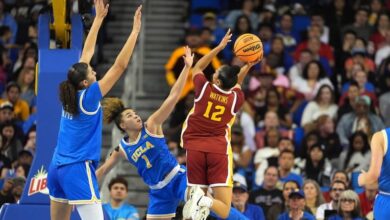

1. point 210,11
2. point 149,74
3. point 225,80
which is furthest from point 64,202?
point 210,11

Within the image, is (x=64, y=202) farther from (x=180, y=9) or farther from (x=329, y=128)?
(x=180, y=9)

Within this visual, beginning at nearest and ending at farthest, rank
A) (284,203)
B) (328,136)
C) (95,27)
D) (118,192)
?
1. (95,27)
2. (118,192)
3. (284,203)
4. (328,136)

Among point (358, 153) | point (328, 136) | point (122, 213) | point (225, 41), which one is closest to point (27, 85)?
point (122, 213)

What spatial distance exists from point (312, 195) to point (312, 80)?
149 inches

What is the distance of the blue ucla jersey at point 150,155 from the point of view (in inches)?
458

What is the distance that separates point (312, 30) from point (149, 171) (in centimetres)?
786

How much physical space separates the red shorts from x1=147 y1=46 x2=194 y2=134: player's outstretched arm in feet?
1.77

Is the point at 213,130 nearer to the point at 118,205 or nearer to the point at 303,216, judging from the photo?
the point at 303,216

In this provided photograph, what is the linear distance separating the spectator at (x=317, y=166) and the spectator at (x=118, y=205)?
310 cm

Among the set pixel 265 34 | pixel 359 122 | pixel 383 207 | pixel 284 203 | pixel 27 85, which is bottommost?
pixel 284 203

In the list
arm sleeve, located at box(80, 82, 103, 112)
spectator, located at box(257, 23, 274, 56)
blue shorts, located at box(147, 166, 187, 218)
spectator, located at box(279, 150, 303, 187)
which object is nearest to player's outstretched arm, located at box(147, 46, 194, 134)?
blue shorts, located at box(147, 166, 187, 218)

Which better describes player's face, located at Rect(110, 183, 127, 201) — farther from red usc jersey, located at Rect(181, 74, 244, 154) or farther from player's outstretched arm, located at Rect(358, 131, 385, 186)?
player's outstretched arm, located at Rect(358, 131, 385, 186)

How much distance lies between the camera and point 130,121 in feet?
37.8

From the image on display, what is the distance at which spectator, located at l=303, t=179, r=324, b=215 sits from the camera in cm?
1437
